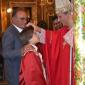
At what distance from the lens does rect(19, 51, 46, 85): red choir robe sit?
8.70ft

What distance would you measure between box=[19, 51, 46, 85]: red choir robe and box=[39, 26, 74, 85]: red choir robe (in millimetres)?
255

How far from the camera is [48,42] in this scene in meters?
3.06

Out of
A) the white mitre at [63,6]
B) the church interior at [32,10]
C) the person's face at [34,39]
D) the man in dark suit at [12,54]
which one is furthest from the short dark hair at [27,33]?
the church interior at [32,10]

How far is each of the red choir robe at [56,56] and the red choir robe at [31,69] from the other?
26cm

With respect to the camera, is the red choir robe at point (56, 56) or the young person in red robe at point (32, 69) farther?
the red choir robe at point (56, 56)

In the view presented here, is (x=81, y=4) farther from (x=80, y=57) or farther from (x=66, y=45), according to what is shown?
(x=66, y=45)

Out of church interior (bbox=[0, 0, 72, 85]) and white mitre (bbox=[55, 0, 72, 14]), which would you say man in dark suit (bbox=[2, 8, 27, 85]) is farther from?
church interior (bbox=[0, 0, 72, 85])

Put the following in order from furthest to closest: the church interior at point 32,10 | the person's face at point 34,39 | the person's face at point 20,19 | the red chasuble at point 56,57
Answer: the church interior at point 32,10 < the person's face at point 20,19 < the red chasuble at point 56,57 < the person's face at point 34,39

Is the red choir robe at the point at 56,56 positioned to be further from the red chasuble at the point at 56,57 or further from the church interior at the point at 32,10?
the church interior at the point at 32,10

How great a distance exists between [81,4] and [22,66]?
1.06 meters

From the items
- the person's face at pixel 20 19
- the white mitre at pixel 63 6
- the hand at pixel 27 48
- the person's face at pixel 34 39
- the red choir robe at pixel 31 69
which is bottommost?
the red choir robe at pixel 31 69

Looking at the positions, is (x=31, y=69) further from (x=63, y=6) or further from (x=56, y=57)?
(x=63, y=6)

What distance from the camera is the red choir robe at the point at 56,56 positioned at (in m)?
2.90

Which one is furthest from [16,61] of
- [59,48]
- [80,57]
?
[80,57]
